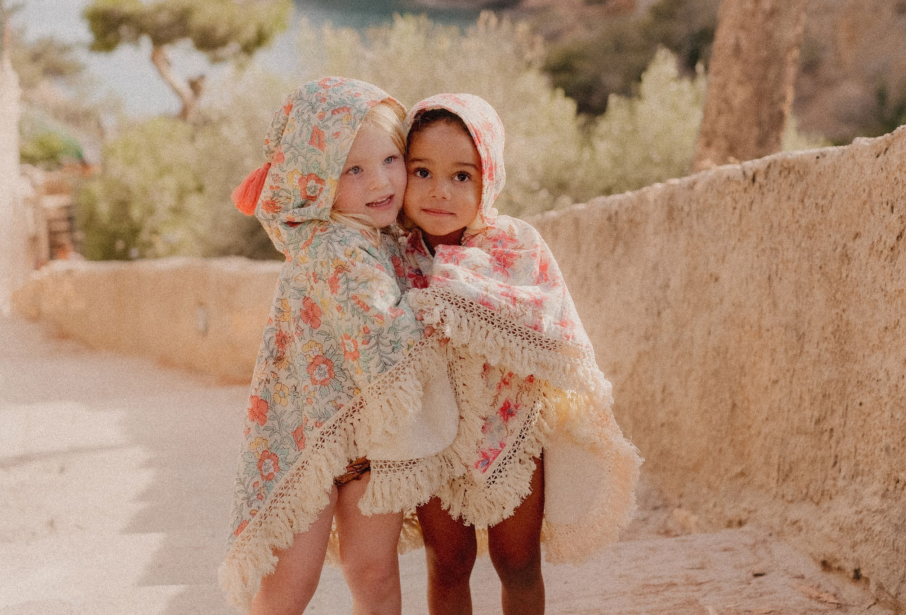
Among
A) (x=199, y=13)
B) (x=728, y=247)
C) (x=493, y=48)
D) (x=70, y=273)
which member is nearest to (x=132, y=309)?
(x=70, y=273)

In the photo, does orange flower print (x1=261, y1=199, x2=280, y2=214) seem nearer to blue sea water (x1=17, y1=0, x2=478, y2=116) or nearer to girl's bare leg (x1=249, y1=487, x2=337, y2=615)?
girl's bare leg (x1=249, y1=487, x2=337, y2=615)

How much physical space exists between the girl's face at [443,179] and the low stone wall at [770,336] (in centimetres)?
103

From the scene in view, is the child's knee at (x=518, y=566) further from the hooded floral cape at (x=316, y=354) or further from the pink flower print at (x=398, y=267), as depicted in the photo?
the pink flower print at (x=398, y=267)

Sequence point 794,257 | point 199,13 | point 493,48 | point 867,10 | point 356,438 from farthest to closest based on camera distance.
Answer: point 199,13 → point 867,10 → point 493,48 → point 794,257 → point 356,438

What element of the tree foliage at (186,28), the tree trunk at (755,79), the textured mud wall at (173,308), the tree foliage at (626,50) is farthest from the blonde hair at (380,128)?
the tree foliage at (186,28)

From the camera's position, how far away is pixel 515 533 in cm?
185

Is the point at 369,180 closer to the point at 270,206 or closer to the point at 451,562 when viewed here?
the point at 270,206

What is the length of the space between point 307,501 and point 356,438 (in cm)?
18

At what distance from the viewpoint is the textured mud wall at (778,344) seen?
1.98 meters

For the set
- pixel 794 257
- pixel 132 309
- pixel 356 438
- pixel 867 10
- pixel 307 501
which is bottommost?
pixel 132 309

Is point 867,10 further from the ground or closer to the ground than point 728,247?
further from the ground

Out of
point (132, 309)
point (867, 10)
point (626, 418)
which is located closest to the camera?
point (626, 418)

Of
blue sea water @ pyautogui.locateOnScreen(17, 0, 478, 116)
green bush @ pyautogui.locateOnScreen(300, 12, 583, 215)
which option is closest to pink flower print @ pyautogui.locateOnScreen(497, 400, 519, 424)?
green bush @ pyautogui.locateOnScreen(300, 12, 583, 215)

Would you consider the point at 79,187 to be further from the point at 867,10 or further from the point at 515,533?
the point at 515,533
